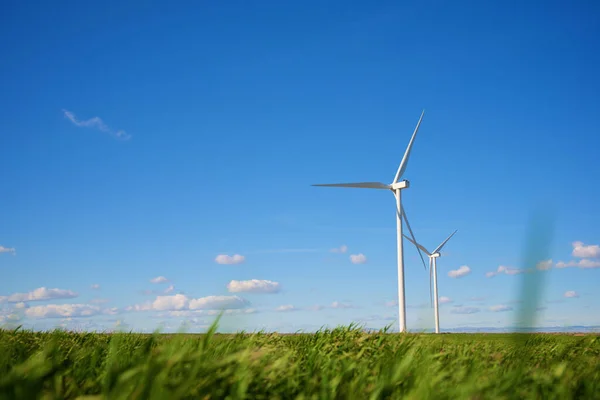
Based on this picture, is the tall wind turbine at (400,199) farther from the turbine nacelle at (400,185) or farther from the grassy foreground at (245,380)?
the grassy foreground at (245,380)

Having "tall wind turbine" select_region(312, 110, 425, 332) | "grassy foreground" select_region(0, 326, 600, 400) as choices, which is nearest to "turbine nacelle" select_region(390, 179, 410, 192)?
"tall wind turbine" select_region(312, 110, 425, 332)

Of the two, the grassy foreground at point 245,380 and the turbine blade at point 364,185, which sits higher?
the turbine blade at point 364,185

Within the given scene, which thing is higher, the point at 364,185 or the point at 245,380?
the point at 364,185

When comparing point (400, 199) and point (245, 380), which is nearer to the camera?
point (245, 380)

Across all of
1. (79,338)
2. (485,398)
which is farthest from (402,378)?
(79,338)

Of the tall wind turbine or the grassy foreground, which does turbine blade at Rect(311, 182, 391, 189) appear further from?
the grassy foreground

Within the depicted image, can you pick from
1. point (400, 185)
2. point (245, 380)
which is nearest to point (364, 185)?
point (400, 185)

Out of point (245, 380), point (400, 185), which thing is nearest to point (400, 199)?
point (400, 185)

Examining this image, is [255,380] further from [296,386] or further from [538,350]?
[538,350]

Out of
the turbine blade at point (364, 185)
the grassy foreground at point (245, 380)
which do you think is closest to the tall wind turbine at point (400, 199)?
the turbine blade at point (364, 185)

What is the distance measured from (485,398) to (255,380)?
2.82m

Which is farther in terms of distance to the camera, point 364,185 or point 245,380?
point 364,185

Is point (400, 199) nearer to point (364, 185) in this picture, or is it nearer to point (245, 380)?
point (364, 185)

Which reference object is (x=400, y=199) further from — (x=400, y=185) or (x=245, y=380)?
(x=245, y=380)
